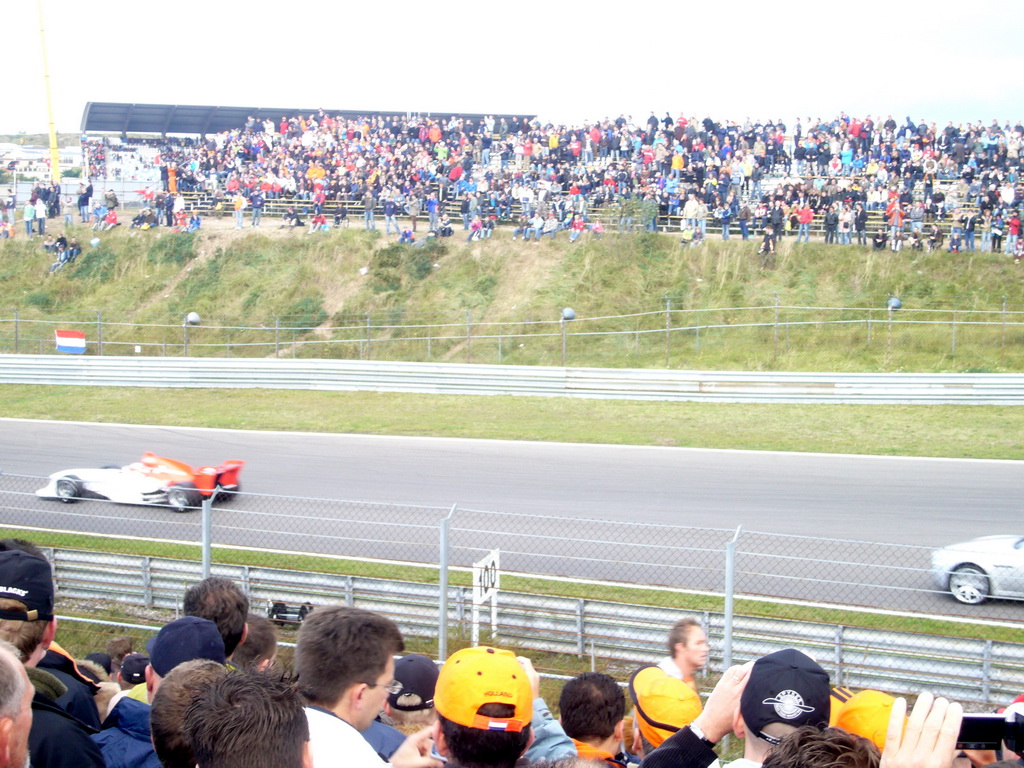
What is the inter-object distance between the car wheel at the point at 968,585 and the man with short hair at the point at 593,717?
21.6 ft

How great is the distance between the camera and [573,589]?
30.9 feet

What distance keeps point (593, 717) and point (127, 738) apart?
1664mm

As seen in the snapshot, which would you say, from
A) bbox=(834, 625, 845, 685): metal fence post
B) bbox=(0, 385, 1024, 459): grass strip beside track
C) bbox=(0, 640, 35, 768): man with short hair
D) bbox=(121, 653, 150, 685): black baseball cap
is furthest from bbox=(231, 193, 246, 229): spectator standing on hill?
bbox=(0, 640, 35, 768): man with short hair

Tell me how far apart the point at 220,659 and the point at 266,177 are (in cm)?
3275

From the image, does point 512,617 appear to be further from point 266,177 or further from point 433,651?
point 266,177

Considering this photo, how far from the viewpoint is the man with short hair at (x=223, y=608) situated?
4129 millimetres

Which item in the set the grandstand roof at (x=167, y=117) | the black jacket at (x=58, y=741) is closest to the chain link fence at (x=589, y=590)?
the black jacket at (x=58, y=741)

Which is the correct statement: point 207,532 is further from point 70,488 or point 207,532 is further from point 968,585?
point 968,585

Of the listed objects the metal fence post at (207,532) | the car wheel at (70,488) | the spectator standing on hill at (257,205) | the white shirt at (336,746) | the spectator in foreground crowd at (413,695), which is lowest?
the car wheel at (70,488)

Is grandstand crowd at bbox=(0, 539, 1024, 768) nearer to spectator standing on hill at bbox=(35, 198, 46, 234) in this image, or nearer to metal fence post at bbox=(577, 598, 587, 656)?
metal fence post at bbox=(577, 598, 587, 656)

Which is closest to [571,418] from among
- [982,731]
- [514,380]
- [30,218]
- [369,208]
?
[514,380]

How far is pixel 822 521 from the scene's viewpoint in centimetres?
1295

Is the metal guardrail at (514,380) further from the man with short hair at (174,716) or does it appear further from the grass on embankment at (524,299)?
the man with short hair at (174,716)

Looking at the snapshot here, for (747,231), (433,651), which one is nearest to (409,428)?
(433,651)
